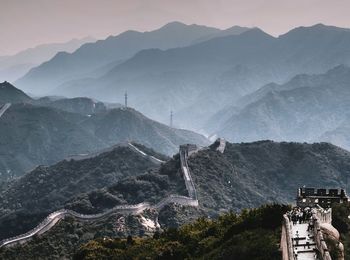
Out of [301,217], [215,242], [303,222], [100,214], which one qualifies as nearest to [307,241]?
[303,222]

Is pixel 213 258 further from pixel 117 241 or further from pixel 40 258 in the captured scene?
pixel 40 258

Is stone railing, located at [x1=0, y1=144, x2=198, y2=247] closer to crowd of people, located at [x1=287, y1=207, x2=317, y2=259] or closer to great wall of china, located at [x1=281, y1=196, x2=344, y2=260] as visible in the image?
crowd of people, located at [x1=287, y1=207, x2=317, y2=259]

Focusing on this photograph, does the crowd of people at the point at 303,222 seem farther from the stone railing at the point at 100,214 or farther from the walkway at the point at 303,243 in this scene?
the stone railing at the point at 100,214

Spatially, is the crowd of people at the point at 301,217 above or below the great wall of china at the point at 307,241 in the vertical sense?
above

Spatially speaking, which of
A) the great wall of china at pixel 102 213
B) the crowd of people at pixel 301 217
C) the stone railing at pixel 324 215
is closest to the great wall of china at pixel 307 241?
the crowd of people at pixel 301 217

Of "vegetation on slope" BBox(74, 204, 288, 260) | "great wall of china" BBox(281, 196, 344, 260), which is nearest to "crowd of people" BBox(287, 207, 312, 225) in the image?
"great wall of china" BBox(281, 196, 344, 260)

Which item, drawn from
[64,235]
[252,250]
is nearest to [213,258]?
[252,250]

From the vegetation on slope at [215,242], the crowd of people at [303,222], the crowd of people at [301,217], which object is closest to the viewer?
the crowd of people at [303,222]

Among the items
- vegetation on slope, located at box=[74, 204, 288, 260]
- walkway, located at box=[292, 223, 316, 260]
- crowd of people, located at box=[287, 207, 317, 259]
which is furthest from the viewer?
vegetation on slope, located at box=[74, 204, 288, 260]
